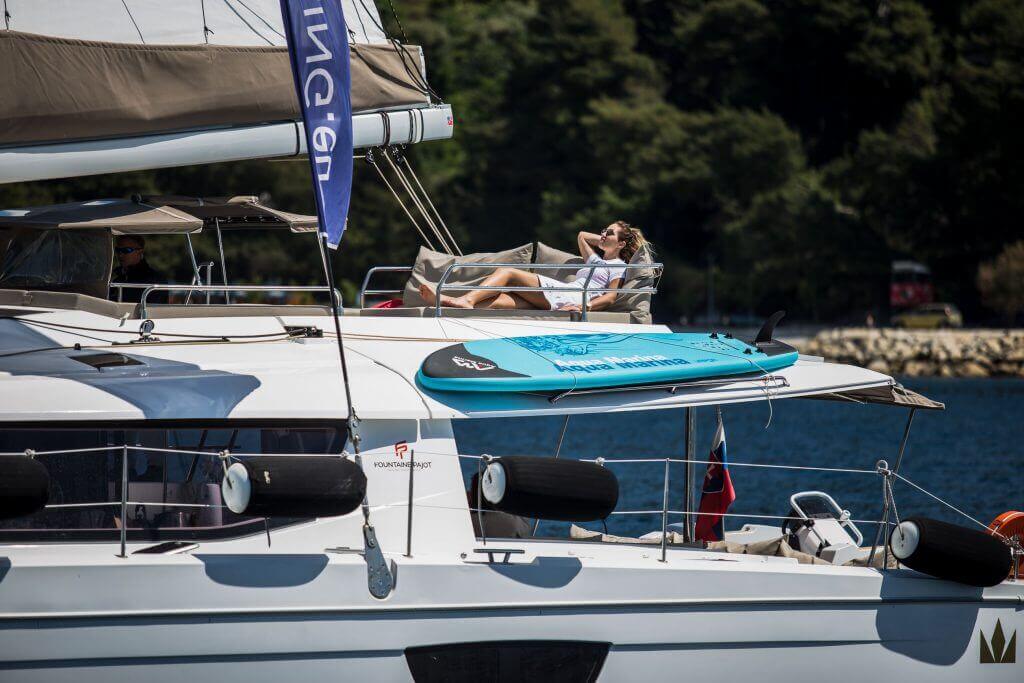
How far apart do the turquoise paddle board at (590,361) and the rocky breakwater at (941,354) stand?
144 feet

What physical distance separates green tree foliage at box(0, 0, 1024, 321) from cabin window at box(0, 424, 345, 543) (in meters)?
41.3

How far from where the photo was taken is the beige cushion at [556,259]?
877cm

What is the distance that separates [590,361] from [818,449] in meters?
21.3

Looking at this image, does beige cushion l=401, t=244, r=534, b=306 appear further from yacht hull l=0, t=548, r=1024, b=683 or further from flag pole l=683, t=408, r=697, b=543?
yacht hull l=0, t=548, r=1024, b=683

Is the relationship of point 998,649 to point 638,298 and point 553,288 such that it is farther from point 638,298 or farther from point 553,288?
point 553,288

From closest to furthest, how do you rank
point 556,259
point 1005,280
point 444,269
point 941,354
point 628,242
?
point 444,269 → point 556,259 → point 628,242 → point 941,354 → point 1005,280

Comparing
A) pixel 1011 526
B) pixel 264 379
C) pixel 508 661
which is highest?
pixel 264 379

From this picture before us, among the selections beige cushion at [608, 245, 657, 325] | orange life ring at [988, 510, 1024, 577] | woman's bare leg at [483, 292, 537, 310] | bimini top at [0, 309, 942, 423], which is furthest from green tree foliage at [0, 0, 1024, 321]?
orange life ring at [988, 510, 1024, 577]

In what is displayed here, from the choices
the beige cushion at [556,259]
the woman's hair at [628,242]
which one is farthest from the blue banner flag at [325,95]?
the woman's hair at [628,242]

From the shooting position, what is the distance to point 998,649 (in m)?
7.06

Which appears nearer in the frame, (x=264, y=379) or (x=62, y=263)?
(x=264, y=379)

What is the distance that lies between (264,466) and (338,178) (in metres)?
1.52

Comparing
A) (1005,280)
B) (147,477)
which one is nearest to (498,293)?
(147,477)

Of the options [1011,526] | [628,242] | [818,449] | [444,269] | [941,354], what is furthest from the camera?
[941,354]
